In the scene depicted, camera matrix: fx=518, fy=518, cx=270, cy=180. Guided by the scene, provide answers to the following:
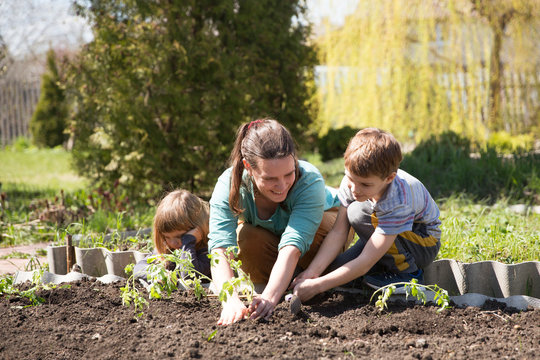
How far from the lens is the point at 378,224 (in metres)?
2.52

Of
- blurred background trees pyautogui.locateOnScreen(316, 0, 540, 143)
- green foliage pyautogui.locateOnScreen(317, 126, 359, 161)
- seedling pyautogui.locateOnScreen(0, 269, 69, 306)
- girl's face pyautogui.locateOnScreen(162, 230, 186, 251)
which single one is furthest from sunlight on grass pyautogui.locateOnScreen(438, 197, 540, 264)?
blurred background trees pyautogui.locateOnScreen(316, 0, 540, 143)

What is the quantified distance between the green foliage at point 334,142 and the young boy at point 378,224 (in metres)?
6.18

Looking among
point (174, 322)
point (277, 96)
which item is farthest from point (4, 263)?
point (277, 96)

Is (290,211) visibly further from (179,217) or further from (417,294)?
(417,294)

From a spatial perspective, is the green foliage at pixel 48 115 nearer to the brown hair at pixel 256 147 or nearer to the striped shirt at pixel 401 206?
the brown hair at pixel 256 147

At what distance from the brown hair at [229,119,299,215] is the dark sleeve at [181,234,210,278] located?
1.47 feet

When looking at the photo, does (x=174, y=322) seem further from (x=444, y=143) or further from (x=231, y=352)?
(x=444, y=143)

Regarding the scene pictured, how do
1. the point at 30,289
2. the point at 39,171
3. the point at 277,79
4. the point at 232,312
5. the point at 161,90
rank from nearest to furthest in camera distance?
the point at 232,312 → the point at 30,289 → the point at 161,90 → the point at 277,79 → the point at 39,171

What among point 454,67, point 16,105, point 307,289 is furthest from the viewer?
point 16,105

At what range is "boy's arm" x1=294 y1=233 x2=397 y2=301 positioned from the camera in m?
2.49

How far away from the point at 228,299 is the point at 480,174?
3772 mm

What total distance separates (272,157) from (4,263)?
2470mm

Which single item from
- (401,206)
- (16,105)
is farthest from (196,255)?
(16,105)

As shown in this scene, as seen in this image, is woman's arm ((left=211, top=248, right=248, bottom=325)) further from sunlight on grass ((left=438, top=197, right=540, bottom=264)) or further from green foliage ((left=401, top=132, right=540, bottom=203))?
green foliage ((left=401, top=132, right=540, bottom=203))
